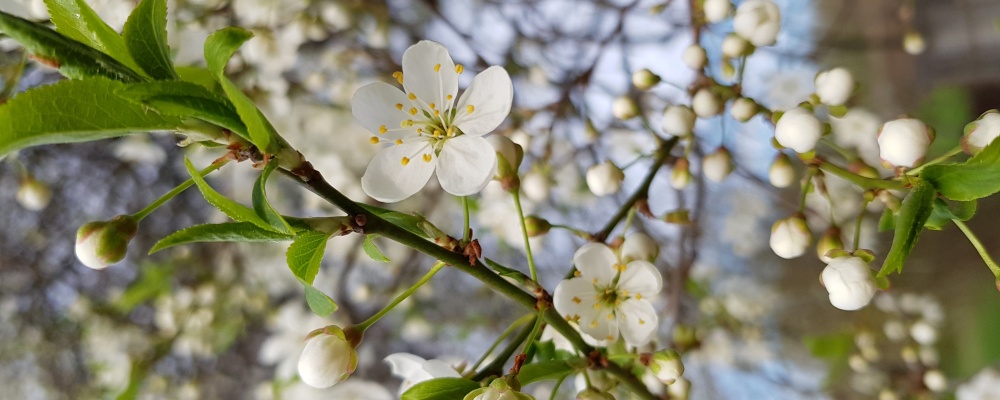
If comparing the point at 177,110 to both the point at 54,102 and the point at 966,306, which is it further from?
the point at 966,306

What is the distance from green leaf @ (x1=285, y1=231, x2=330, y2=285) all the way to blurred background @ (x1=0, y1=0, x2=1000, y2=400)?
663 millimetres

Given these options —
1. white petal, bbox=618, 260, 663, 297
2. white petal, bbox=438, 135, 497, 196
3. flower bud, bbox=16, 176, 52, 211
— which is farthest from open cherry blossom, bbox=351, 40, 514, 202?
flower bud, bbox=16, 176, 52, 211

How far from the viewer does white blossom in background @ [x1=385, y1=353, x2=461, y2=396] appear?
574 mm

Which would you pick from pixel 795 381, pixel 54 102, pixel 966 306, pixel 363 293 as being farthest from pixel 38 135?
pixel 966 306

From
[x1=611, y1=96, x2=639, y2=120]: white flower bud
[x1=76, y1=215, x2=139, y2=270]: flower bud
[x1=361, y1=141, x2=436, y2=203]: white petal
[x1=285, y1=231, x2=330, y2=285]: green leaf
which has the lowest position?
[x1=611, y1=96, x2=639, y2=120]: white flower bud

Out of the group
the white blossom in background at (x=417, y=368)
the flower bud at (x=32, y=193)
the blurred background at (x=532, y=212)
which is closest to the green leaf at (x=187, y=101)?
the white blossom in background at (x=417, y=368)

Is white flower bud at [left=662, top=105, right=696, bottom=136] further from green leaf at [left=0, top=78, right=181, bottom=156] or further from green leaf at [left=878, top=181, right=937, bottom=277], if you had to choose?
green leaf at [left=0, top=78, right=181, bottom=156]

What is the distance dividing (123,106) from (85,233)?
5.3 inches

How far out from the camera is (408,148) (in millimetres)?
569

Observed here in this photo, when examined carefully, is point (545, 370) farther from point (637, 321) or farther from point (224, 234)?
point (224, 234)

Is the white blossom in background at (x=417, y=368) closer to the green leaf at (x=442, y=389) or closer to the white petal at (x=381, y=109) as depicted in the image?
the green leaf at (x=442, y=389)

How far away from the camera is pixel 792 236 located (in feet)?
2.10

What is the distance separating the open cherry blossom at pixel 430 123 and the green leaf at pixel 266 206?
0.11 metres

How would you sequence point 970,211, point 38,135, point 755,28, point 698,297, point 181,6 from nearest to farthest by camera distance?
1. point 38,135
2. point 970,211
3. point 755,28
4. point 181,6
5. point 698,297
